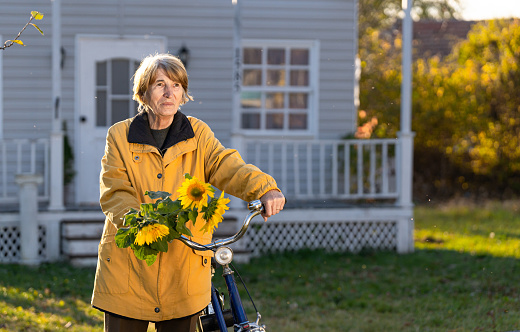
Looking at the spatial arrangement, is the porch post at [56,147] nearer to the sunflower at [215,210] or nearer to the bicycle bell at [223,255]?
the bicycle bell at [223,255]

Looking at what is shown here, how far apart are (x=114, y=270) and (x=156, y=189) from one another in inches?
14.5

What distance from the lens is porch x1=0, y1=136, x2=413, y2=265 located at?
25.9 ft

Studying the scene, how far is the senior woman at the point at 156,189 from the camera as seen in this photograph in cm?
285

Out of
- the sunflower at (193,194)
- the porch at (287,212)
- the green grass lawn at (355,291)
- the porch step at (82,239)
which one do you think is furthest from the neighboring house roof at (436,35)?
the sunflower at (193,194)

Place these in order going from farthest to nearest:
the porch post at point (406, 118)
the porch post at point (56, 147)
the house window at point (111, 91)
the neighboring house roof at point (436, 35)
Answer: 1. the neighboring house roof at point (436, 35)
2. the house window at point (111, 91)
3. the porch post at point (406, 118)
4. the porch post at point (56, 147)

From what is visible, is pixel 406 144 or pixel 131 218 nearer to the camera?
pixel 131 218

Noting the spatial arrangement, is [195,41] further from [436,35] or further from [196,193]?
[436,35]

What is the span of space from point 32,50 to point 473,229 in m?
7.07

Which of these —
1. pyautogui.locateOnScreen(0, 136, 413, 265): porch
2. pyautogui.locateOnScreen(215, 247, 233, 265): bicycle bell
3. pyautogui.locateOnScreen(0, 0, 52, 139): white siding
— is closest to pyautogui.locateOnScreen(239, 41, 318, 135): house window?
pyautogui.locateOnScreen(0, 136, 413, 265): porch

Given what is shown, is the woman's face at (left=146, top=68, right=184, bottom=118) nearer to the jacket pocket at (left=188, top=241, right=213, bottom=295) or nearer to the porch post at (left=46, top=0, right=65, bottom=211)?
the jacket pocket at (left=188, top=241, right=213, bottom=295)

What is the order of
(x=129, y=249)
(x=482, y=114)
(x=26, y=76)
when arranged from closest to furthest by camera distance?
(x=129, y=249)
(x=26, y=76)
(x=482, y=114)

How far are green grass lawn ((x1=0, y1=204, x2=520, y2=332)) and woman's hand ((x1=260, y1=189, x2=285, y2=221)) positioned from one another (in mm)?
2889

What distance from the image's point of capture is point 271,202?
2.74 metres

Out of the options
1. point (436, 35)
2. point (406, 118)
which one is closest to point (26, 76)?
point (406, 118)
